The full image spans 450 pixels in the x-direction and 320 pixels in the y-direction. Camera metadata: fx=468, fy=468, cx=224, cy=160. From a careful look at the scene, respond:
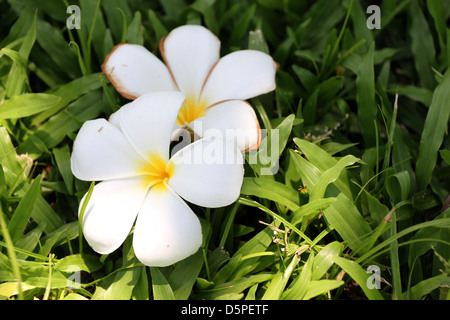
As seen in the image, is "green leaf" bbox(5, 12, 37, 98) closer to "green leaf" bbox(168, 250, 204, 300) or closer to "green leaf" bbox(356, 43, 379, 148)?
"green leaf" bbox(168, 250, 204, 300)

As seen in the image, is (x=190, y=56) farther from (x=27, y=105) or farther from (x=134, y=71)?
(x=27, y=105)

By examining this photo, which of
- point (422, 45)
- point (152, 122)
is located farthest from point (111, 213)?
point (422, 45)

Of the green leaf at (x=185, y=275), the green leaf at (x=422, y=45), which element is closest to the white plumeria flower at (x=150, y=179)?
the green leaf at (x=185, y=275)

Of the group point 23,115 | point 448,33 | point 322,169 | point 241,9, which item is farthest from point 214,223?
point 448,33

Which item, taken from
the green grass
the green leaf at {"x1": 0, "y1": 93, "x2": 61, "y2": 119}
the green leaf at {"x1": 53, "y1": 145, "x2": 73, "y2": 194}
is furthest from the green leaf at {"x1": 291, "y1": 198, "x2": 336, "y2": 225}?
the green leaf at {"x1": 0, "y1": 93, "x2": 61, "y2": 119}

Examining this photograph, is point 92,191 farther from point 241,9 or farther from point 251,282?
point 241,9

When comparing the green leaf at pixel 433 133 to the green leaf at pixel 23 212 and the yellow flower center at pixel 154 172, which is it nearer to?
the yellow flower center at pixel 154 172

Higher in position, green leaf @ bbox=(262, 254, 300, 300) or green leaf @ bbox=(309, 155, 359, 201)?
green leaf @ bbox=(309, 155, 359, 201)
